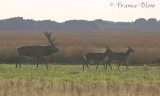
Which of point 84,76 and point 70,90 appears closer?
point 70,90

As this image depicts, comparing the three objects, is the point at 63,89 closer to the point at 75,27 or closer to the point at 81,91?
the point at 81,91

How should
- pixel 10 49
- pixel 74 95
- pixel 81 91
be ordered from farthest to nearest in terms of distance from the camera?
pixel 10 49, pixel 81 91, pixel 74 95

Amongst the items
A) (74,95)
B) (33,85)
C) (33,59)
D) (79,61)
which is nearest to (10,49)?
(33,59)

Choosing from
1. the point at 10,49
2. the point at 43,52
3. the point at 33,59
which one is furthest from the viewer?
the point at 10,49

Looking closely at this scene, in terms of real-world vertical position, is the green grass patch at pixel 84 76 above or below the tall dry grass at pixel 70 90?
below

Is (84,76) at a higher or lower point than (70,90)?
lower

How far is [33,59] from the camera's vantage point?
1089 inches

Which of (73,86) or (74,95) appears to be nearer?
(74,95)

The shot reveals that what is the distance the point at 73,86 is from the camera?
12.3 meters

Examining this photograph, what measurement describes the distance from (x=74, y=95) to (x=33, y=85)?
2.44 meters

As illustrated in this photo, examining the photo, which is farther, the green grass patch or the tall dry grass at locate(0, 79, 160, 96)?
the green grass patch

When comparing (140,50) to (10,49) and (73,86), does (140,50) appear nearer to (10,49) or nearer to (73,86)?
(10,49)

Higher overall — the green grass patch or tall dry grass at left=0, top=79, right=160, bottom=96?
tall dry grass at left=0, top=79, right=160, bottom=96

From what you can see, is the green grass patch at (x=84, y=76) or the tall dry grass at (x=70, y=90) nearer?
the tall dry grass at (x=70, y=90)
